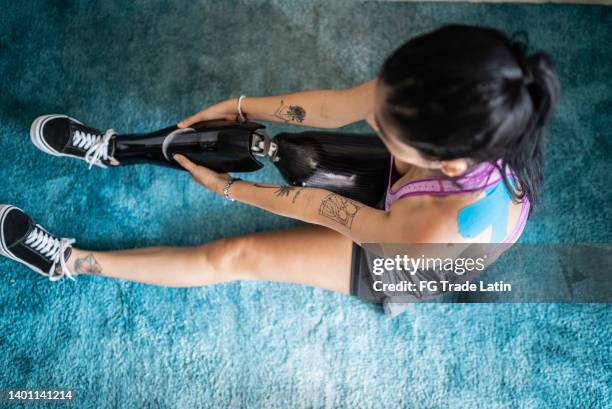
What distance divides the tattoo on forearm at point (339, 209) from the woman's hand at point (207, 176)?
23 cm

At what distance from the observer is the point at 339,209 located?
811mm

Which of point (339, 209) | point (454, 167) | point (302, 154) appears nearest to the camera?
point (454, 167)

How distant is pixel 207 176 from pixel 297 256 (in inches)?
9.1

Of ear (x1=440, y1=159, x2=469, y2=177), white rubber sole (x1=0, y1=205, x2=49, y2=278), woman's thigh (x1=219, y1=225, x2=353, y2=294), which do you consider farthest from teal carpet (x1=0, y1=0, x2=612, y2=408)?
ear (x1=440, y1=159, x2=469, y2=177)

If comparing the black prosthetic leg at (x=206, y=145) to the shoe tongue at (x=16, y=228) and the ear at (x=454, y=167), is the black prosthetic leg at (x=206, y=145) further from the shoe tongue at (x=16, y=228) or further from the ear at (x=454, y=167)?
the ear at (x=454, y=167)

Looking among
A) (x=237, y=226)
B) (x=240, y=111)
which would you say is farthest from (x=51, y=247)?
(x=240, y=111)

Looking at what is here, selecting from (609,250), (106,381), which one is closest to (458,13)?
(609,250)

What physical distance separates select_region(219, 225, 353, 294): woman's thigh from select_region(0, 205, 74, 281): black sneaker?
1.21ft

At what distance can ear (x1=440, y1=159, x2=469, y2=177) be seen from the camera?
0.62 m

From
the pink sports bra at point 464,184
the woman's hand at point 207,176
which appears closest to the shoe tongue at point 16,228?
the woman's hand at point 207,176

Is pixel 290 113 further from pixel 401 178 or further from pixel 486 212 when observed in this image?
pixel 486 212

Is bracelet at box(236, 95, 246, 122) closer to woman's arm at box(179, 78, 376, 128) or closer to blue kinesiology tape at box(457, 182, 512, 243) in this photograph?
woman's arm at box(179, 78, 376, 128)

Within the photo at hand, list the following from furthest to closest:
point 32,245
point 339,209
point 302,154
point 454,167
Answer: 1. point 32,245
2. point 302,154
3. point 339,209
4. point 454,167

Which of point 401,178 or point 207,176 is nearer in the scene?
point 401,178
